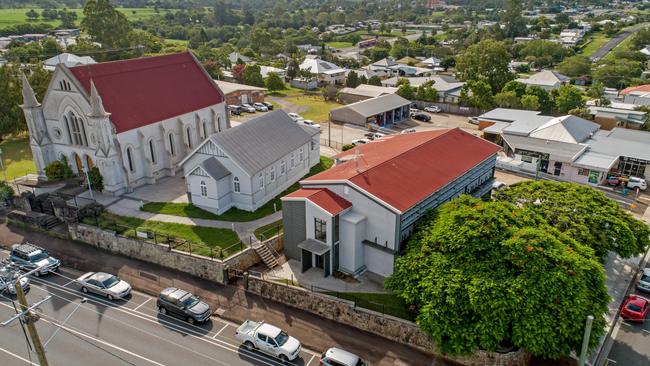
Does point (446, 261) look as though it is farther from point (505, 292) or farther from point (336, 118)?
point (336, 118)

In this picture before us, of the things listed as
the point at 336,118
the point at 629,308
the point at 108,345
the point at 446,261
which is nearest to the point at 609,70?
the point at 336,118

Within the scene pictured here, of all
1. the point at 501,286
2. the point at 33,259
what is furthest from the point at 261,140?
the point at 501,286

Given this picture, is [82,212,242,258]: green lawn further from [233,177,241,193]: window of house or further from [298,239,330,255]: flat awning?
[298,239,330,255]: flat awning

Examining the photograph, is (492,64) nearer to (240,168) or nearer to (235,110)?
(235,110)

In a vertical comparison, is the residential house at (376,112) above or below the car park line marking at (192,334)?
above

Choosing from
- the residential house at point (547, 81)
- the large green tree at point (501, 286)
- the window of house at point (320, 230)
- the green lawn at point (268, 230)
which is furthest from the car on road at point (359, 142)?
the residential house at point (547, 81)

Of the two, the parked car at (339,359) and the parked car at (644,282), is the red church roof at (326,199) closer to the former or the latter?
the parked car at (339,359)
